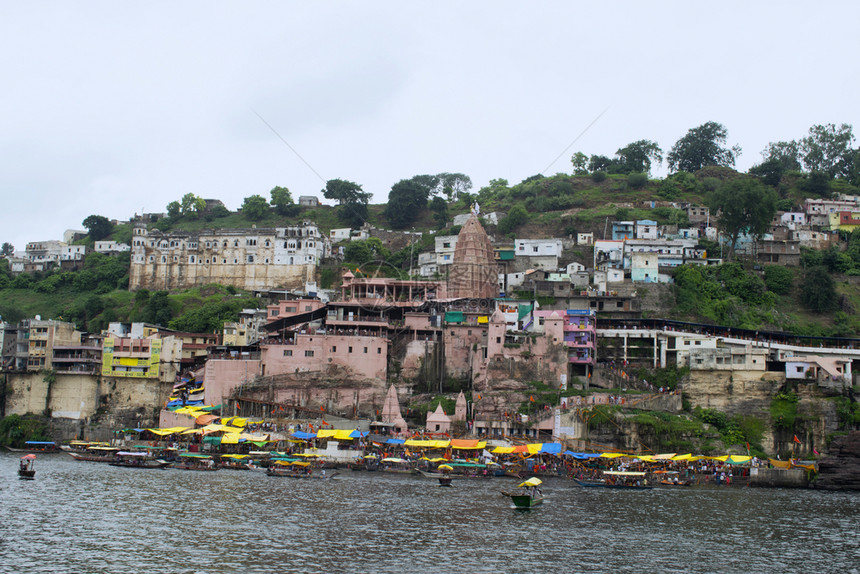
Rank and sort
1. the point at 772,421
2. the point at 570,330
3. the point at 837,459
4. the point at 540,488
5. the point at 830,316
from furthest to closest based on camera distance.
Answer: the point at 830,316 → the point at 570,330 → the point at 772,421 → the point at 837,459 → the point at 540,488

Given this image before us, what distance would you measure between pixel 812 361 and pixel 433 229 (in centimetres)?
5860

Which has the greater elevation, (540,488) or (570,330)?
(570,330)

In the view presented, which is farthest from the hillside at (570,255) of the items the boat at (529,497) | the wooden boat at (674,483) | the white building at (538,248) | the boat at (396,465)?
the boat at (529,497)

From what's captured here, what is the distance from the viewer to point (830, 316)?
266 ft

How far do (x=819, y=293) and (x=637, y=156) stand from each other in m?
50.4

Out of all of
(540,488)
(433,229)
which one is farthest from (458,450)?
(433,229)

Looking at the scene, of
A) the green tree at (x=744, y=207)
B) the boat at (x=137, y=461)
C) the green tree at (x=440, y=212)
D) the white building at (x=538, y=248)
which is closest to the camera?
the boat at (x=137, y=461)

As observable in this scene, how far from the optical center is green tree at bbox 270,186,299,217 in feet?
407

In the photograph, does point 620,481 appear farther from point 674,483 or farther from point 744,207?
point 744,207

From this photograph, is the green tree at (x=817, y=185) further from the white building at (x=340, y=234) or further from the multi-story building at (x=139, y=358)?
the multi-story building at (x=139, y=358)

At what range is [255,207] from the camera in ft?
404

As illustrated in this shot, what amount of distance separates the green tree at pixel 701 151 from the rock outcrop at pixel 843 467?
2968 inches

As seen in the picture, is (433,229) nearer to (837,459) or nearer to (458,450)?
(458,450)

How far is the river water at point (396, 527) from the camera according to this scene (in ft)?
106
